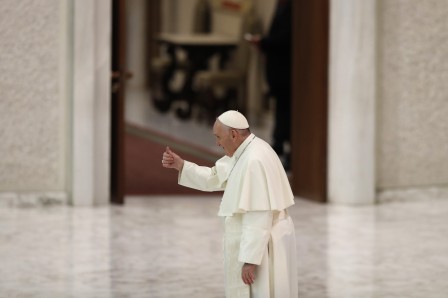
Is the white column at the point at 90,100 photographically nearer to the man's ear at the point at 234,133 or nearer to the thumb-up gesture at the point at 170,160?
the thumb-up gesture at the point at 170,160

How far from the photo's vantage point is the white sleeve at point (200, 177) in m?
6.01

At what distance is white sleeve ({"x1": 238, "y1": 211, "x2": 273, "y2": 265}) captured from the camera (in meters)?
5.59

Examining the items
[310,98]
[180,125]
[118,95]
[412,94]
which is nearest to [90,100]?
[118,95]

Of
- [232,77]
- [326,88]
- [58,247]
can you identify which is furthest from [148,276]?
[232,77]

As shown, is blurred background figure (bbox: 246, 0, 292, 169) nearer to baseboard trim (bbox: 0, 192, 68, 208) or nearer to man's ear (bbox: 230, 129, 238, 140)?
baseboard trim (bbox: 0, 192, 68, 208)

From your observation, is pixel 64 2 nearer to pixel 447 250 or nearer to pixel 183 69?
pixel 447 250

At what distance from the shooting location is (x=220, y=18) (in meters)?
20.7

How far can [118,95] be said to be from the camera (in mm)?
10477

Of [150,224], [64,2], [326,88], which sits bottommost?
[150,224]

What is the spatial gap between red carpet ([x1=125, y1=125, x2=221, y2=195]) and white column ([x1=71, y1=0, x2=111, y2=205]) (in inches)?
41.6

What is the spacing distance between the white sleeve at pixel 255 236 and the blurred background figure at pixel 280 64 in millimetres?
6742

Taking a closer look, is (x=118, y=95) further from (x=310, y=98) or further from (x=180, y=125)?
(x=180, y=125)

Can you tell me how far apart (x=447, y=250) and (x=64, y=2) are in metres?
3.61

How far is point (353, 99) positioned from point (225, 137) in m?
5.02
